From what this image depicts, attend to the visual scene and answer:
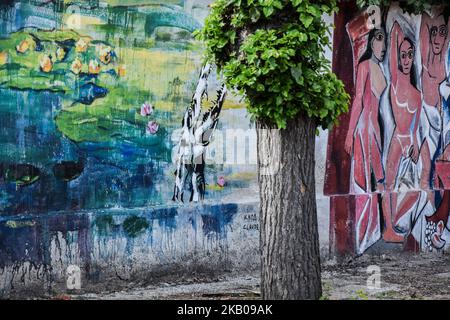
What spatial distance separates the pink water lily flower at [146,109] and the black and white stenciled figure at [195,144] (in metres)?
0.46

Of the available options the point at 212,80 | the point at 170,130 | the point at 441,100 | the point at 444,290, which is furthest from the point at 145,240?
the point at 441,100

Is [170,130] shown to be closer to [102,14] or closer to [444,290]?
[102,14]

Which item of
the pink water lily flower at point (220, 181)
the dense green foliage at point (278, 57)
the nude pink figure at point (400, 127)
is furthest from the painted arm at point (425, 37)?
the dense green foliage at point (278, 57)

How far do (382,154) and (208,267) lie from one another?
3.19 m

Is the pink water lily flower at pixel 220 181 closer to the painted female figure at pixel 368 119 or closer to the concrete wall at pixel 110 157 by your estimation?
the concrete wall at pixel 110 157

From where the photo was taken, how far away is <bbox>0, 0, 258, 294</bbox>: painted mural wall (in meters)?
7.40

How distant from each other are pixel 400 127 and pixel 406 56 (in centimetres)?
101

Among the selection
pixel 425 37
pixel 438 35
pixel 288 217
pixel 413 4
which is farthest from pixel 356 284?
pixel 438 35

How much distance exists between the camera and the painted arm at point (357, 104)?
391 inches

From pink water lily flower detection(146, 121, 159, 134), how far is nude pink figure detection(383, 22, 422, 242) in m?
3.70

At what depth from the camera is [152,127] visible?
27.2 feet

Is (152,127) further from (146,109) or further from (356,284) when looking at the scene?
(356,284)

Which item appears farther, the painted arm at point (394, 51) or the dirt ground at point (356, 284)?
the painted arm at point (394, 51)

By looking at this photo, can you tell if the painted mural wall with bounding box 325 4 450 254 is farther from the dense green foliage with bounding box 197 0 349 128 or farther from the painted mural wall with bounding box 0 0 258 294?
the dense green foliage with bounding box 197 0 349 128
